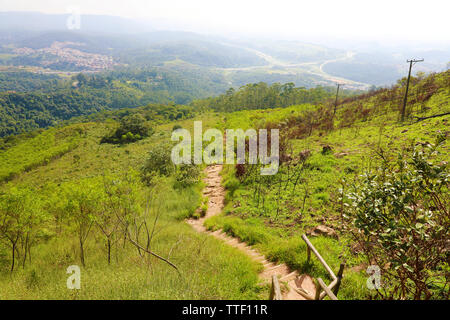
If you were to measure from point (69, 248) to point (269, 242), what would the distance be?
243 inches

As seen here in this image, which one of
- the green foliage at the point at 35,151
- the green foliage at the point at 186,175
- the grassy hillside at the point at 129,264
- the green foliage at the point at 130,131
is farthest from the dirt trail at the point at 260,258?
the green foliage at the point at 35,151

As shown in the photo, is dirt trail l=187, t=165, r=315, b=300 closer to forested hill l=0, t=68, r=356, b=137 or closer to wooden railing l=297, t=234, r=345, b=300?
wooden railing l=297, t=234, r=345, b=300

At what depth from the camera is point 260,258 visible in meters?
6.18

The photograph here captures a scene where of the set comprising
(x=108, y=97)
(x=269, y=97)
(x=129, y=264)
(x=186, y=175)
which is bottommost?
(x=186, y=175)

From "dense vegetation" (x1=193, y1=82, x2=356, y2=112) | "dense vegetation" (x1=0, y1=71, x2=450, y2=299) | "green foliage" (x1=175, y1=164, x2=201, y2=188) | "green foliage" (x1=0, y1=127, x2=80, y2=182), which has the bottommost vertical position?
"green foliage" (x1=0, y1=127, x2=80, y2=182)

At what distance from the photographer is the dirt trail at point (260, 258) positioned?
15.2 ft

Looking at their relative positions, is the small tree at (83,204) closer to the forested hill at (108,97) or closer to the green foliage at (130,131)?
the green foliage at (130,131)

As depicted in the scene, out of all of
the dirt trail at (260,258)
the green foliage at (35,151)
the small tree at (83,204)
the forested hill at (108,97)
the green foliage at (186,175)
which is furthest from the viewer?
the forested hill at (108,97)

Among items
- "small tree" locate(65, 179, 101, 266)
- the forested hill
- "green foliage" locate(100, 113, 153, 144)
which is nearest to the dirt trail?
"small tree" locate(65, 179, 101, 266)

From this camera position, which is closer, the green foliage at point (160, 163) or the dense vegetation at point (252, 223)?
the dense vegetation at point (252, 223)

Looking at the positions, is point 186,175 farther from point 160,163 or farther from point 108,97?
point 108,97

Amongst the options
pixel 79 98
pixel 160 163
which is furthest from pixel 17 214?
pixel 79 98

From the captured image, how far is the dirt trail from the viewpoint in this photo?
4.65 meters
